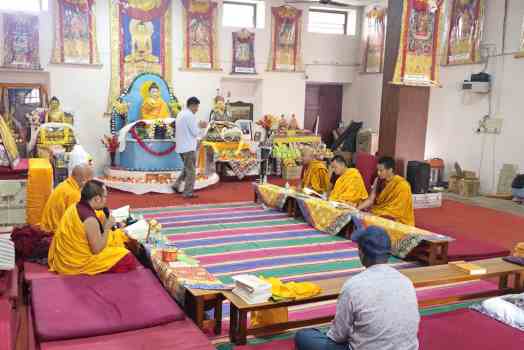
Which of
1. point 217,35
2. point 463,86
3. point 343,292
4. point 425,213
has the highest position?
point 217,35

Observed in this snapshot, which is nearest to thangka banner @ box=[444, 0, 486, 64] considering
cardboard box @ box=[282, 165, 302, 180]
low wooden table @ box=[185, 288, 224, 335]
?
cardboard box @ box=[282, 165, 302, 180]

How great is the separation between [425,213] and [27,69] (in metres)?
7.75

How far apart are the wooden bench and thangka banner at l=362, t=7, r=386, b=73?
9025 millimetres

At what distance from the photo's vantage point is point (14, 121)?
9.82 metres

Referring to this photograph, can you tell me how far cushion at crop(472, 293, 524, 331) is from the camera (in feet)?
12.3

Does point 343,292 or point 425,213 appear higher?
point 343,292

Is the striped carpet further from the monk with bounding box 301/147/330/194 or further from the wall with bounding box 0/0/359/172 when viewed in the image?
the wall with bounding box 0/0/359/172

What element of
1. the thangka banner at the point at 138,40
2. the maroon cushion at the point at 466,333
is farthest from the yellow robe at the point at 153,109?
the maroon cushion at the point at 466,333

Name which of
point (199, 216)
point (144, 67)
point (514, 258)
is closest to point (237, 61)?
point (144, 67)

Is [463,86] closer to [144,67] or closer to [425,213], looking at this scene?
[425,213]

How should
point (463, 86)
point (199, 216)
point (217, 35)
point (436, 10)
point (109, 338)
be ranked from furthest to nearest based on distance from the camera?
1. point (217, 35)
2. point (463, 86)
3. point (436, 10)
4. point (199, 216)
5. point (109, 338)

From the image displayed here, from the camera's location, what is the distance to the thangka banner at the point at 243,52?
A: 39.0ft

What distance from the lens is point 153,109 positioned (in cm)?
1045

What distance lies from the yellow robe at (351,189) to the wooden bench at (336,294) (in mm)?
2345
